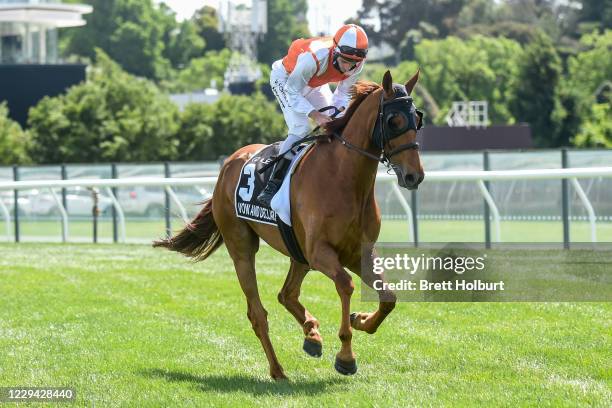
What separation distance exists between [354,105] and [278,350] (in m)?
1.73

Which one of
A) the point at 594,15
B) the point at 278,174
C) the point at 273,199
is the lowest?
the point at 273,199

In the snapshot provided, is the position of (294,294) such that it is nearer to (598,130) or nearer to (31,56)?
(598,130)

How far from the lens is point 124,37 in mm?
105625

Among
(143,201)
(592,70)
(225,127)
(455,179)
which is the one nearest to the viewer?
(455,179)

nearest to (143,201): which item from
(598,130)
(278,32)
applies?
(598,130)

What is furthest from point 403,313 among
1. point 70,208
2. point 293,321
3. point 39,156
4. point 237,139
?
point 237,139

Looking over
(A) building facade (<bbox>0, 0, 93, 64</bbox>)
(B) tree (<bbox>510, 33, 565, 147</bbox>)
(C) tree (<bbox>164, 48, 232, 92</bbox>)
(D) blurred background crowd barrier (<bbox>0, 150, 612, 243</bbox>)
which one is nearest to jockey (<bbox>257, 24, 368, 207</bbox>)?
(D) blurred background crowd barrier (<bbox>0, 150, 612, 243</bbox>)

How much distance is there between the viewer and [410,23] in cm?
9888

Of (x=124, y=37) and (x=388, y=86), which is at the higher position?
(x=124, y=37)

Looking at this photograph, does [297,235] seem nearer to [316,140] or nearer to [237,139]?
[316,140]

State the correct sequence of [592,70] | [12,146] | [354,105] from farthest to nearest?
[592,70], [12,146], [354,105]

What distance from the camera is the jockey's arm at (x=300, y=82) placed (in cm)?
745

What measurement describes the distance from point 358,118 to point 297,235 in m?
0.80

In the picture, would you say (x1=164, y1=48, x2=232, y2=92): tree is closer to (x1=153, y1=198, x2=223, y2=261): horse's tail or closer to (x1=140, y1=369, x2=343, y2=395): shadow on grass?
(x1=153, y1=198, x2=223, y2=261): horse's tail
